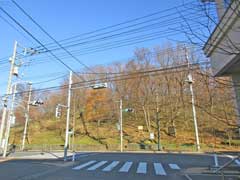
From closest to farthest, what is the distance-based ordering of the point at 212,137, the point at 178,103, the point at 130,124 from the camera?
the point at 212,137 → the point at 178,103 → the point at 130,124

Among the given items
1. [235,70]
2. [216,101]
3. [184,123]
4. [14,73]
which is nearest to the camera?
[216,101]

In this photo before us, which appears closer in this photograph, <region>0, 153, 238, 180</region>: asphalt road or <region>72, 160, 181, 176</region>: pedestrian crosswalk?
<region>0, 153, 238, 180</region>: asphalt road

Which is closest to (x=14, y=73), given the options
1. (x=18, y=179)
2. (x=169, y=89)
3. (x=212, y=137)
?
(x=18, y=179)

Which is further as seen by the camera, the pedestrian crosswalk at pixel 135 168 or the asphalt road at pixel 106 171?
the pedestrian crosswalk at pixel 135 168

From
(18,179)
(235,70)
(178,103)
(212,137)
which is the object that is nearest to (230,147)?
(212,137)

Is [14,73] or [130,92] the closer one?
[14,73]

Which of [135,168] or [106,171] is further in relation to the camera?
[135,168]

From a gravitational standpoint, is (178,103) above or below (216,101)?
above

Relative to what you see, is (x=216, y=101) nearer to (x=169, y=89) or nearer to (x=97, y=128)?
(x=169, y=89)

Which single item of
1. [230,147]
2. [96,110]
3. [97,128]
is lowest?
[230,147]

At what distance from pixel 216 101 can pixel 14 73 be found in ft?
60.7

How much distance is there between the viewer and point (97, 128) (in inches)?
1689

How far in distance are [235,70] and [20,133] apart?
50193 millimetres

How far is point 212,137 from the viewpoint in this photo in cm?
3173
